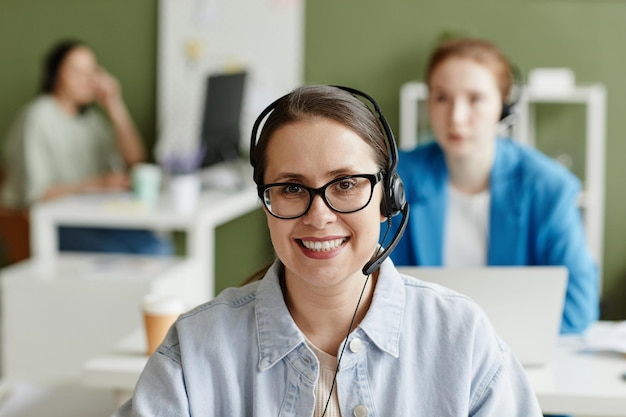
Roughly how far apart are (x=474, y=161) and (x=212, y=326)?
1.20m

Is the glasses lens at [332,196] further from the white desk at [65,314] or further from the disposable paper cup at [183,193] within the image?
the disposable paper cup at [183,193]

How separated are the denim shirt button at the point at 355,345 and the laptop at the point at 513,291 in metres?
0.34

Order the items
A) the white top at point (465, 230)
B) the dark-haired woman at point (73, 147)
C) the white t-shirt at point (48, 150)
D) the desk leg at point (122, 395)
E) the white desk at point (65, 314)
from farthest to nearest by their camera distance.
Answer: the white t-shirt at point (48, 150), the dark-haired woman at point (73, 147), the white desk at point (65, 314), the white top at point (465, 230), the desk leg at point (122, 395)

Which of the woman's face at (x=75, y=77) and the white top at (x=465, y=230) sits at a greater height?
the woman's face at (x=75, y=77)

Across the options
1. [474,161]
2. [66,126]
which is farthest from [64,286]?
[474,161]

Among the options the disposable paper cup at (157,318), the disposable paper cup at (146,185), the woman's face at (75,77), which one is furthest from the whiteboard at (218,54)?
the disposable paper cup at (157,318)

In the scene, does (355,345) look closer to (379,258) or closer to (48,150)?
(379,258)

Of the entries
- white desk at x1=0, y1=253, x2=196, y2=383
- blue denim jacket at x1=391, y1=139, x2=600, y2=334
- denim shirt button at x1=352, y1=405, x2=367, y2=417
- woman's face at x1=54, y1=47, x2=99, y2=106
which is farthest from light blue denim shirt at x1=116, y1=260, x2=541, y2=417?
woman's face at x1=54, y1=47, x2=99, y2=106

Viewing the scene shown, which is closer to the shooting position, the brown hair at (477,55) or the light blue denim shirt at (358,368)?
the light blue denim shirt at (358,368)

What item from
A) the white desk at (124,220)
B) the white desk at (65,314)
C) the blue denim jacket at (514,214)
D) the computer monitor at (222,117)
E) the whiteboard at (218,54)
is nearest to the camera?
the blue denim jacket at (514,214)

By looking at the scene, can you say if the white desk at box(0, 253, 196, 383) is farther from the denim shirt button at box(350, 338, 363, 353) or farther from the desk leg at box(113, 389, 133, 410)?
the denim shirt button at box(350, 338, 363, 353)

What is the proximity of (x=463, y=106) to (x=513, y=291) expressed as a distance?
782mm

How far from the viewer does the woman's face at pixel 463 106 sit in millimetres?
2379

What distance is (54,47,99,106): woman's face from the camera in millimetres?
4266
